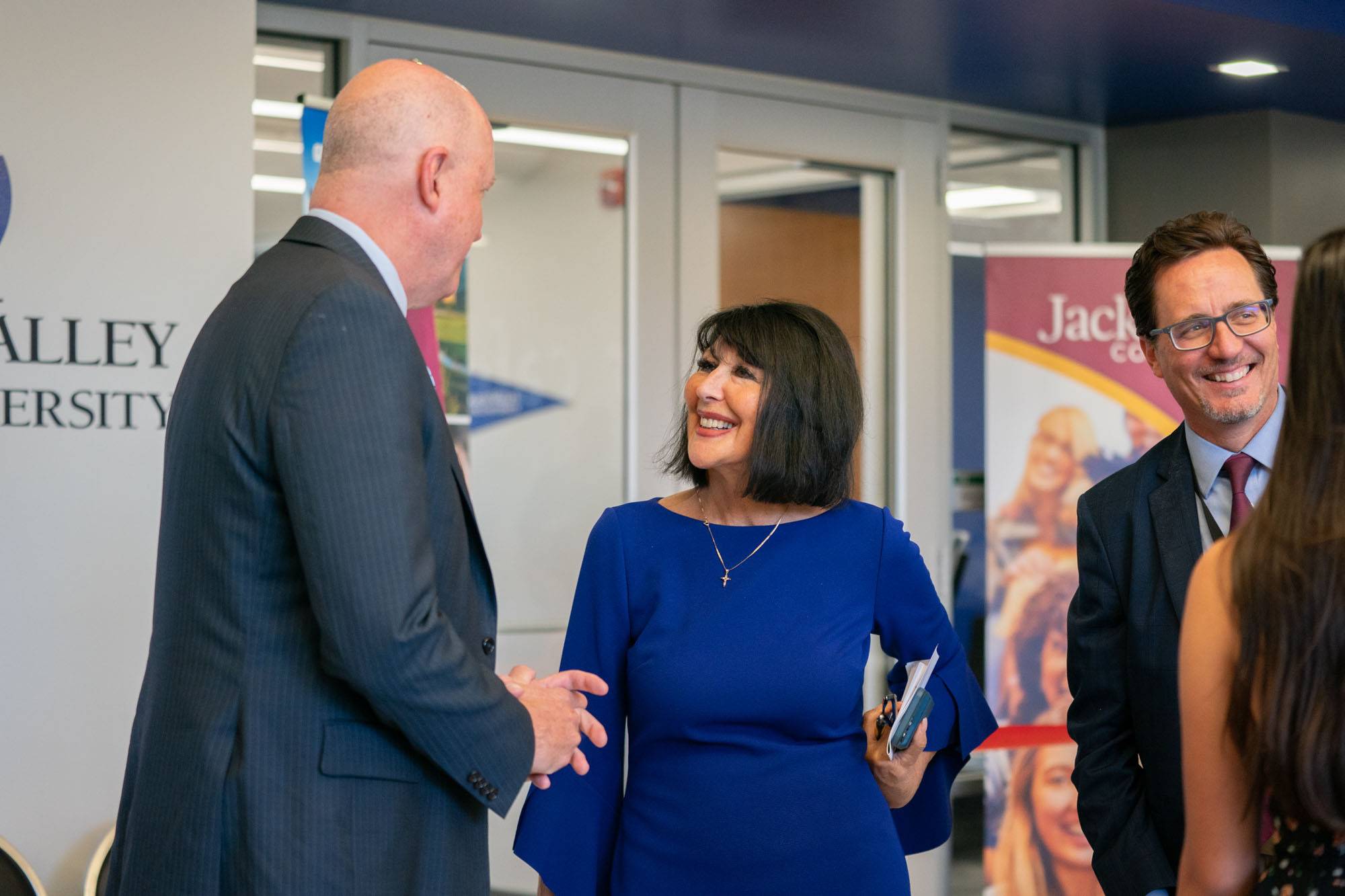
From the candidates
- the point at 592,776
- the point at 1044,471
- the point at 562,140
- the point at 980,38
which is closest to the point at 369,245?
the point at 592,776

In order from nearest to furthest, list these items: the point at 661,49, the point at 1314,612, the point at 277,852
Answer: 1. the point at 1314,612
2. the point at 277,852
3. the point at 661,49

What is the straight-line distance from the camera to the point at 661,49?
4.43m

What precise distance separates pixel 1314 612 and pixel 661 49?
11.2 feet

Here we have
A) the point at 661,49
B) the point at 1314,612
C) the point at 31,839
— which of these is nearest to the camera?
the point at 1314,612

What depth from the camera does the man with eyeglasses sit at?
7.18 ft

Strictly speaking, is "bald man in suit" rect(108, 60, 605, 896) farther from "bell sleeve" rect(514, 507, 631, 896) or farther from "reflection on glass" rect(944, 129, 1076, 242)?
"reflection on glass" rect(944, 129, 1076, 242)

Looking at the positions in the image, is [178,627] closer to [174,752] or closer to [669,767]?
[174,752]

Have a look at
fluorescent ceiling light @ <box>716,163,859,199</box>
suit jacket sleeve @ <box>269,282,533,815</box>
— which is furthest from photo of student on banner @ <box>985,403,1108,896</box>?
suit jacket sleeve @ <box>269,282,533,815</box>

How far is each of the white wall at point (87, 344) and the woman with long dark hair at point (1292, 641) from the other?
248 cm

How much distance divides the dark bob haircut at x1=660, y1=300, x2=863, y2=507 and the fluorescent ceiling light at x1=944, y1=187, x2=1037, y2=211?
9.07 ft

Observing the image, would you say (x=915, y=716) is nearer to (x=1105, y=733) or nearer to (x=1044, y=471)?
(x=1105, y=733)

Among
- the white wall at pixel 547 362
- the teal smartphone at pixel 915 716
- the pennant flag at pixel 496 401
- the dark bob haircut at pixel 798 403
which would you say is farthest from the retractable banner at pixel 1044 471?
the teal smartphone at pixel 915 716

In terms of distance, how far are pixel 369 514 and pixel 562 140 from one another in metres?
3.00

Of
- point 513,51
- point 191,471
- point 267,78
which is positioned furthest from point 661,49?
point 191,471
